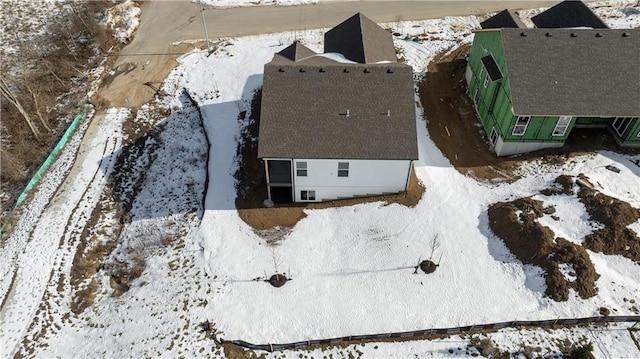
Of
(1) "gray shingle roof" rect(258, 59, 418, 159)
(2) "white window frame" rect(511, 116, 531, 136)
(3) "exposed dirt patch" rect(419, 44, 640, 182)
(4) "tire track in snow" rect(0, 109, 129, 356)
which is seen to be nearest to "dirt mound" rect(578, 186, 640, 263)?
(3) "exposed dirt patch" rect(419, 44, 640, 182)

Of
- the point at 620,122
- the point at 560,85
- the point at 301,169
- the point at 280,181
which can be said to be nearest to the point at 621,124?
the point at 620,122

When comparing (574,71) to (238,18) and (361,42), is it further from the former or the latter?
(238,18)

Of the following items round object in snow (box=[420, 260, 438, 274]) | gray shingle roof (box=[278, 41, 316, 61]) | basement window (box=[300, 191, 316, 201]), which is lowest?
round object in snow (box=[420, 260, 438, 274])

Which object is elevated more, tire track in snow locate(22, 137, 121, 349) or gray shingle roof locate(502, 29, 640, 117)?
gray shingle roof locate(502, 29, 640, 117)

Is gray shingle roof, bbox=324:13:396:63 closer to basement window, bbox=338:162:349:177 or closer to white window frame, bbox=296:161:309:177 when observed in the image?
basement window, bbox=338:162:349:177

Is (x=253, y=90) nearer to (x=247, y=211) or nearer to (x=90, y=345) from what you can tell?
(x=247, y=211)

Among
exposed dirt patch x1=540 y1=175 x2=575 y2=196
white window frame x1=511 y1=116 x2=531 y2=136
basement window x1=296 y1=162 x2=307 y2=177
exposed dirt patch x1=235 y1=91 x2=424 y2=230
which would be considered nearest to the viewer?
basement window x1=296 y1=162 x2=307 y2=177
